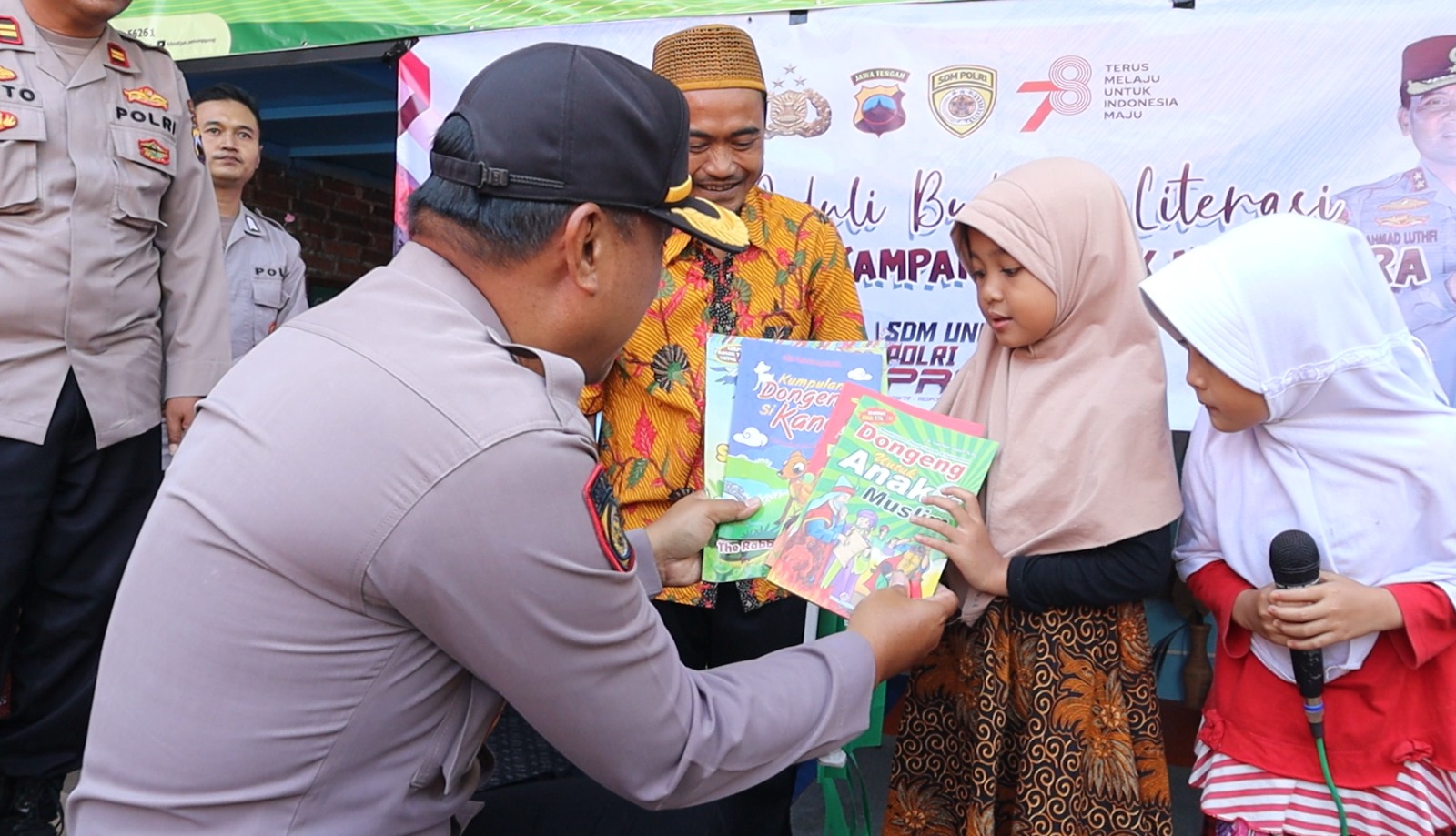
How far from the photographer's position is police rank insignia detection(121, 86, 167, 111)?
2.52 m

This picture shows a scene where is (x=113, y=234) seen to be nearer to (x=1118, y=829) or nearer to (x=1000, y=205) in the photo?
(x=1000, y=205)

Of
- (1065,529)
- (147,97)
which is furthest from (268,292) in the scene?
(1065,529)

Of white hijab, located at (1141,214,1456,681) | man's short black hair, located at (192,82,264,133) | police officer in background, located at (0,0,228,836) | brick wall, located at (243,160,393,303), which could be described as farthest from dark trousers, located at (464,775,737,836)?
brick wall, located at (243,160,393,303)

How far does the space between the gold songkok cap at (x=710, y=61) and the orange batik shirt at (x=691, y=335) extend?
0.25 metres

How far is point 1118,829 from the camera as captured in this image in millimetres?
1850

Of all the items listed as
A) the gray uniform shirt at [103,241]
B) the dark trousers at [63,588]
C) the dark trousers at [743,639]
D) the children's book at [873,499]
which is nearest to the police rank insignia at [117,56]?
the gray uniform shirt at [103,241]

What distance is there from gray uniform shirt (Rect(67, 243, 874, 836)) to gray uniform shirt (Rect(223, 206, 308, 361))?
10.2 feet

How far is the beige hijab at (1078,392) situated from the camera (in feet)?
6.12

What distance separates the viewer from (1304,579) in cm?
168

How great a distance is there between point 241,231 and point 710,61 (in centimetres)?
281

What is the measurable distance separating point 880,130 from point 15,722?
2.74 metres

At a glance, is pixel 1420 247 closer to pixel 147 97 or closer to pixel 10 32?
pixel 147 97

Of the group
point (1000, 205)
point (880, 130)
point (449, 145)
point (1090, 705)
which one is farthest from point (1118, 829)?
point (880, 130)

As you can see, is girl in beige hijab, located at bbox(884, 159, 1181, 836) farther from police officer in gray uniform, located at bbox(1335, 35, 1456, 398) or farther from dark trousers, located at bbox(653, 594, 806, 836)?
police officer in gray uniform, located at bbox(1335, 35, 1456, 398)
